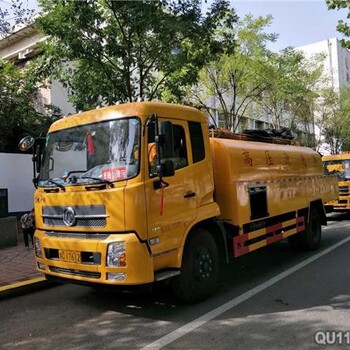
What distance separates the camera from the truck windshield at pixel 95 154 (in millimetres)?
5250

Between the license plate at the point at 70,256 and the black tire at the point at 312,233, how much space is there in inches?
220

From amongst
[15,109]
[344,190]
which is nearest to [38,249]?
[15,109]

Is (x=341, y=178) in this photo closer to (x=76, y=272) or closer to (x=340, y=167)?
(x=340, y=167)

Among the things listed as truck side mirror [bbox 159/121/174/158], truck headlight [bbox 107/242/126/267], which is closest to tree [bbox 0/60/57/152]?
truck side mirror [bbox 159/121/174/158]

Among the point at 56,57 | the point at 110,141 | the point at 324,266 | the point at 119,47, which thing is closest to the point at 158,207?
the point at 110,141

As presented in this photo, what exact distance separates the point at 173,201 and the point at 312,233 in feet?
17.1

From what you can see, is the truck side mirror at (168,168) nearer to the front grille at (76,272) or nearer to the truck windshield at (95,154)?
the truck windshield at (95,154)

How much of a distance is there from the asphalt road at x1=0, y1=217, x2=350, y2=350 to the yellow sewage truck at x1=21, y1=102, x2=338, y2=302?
520 millimetres

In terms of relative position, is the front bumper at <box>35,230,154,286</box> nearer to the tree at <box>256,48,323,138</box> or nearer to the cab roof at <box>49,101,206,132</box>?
the cab roof at <box>49,101,206,132</box>

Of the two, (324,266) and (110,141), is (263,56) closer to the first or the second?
(324,266)

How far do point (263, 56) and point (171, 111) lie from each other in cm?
1617

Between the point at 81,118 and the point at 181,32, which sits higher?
the point at 181,32

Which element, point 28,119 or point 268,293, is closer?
point 268,293

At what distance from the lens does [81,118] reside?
591 cm
